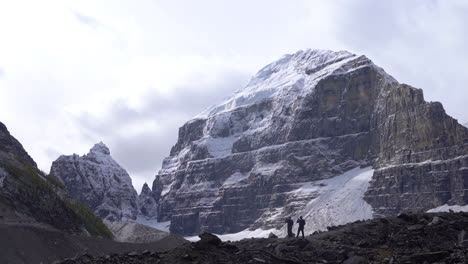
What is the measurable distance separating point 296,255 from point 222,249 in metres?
4.74

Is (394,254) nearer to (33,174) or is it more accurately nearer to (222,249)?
(222,249)

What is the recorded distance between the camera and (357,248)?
1828 inches

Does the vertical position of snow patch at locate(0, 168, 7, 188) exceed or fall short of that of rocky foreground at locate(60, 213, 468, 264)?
it exceeds it

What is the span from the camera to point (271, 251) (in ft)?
155

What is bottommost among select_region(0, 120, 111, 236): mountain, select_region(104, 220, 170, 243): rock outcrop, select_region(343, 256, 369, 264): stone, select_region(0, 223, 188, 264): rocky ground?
select_region(343, 256, 369, 264): stone

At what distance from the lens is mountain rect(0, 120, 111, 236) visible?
2395 inches

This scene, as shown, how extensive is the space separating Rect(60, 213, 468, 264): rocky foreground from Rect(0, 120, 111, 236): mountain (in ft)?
53.6

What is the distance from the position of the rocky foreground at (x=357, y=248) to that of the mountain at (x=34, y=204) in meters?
16.3

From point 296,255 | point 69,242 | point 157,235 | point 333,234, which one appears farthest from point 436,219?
point 157,235

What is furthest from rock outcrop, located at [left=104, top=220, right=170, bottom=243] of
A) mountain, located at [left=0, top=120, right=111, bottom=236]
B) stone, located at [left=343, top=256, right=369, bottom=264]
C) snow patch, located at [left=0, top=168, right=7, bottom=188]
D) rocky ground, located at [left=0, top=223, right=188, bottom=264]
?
stone, located at [left=343, top=256, right=369, bottom=264]

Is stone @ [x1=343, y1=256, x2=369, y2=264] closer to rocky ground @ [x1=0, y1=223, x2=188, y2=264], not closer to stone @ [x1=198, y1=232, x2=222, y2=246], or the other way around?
stone @ [x1=198, y1=232, x2=222, y2=246]

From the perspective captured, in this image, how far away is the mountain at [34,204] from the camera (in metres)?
60.8

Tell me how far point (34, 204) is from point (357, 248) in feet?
99.2

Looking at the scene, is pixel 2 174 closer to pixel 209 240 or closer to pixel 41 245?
pixel 41 245
